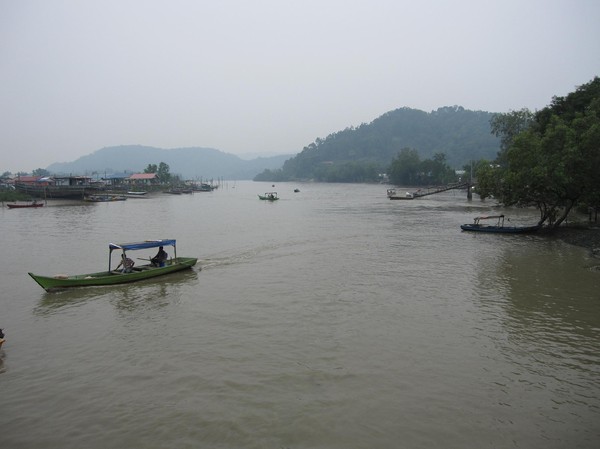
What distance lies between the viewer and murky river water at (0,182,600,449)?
8.80 metres

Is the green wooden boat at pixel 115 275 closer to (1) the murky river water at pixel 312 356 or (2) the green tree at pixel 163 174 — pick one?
(1) the murky river water at pixel 312 356

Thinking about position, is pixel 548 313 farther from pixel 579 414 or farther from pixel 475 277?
pixel 579 414

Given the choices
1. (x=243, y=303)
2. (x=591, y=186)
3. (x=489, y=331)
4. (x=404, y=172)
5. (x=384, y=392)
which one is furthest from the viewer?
(x=404, y=172)

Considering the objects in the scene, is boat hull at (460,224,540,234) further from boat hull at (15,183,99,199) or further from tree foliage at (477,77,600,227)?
boat hull at (15,183,99,199)

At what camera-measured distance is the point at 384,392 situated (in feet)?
33.3

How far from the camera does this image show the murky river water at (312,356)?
8.80 meters

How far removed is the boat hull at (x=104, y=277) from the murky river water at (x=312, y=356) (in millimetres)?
455

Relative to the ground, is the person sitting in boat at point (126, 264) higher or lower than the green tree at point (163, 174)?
lower

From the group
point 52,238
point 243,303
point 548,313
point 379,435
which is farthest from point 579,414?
point 52,238

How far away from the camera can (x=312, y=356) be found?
1208 centimetres

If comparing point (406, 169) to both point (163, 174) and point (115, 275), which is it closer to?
point (163, 174)

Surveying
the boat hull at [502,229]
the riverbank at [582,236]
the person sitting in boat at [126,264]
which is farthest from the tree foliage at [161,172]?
the riverbank at [582,236]

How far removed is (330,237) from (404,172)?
111 meters

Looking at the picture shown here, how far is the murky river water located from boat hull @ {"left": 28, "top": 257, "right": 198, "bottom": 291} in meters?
0.46
